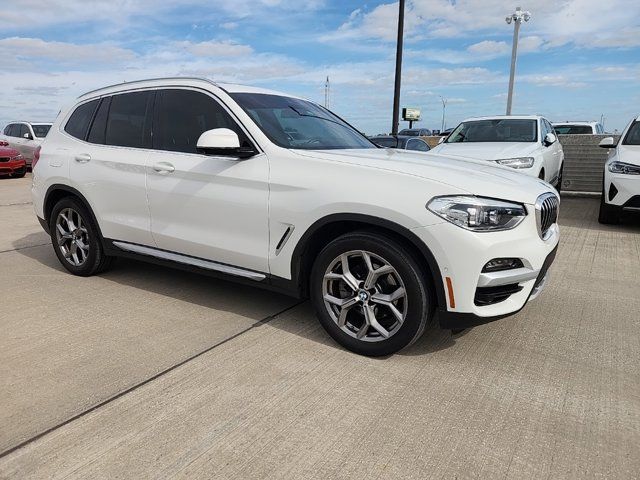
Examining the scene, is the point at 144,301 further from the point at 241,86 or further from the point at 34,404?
the point at 241,86

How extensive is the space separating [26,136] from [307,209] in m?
16.9

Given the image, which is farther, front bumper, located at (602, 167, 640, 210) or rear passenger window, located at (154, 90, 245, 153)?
front bumper, located at (602, 167, 640, 210)

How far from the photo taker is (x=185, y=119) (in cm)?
405

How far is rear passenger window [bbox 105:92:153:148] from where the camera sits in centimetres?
427

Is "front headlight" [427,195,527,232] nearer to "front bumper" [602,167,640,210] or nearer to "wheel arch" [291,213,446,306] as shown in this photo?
"wheel arch" [291,213,446,306]

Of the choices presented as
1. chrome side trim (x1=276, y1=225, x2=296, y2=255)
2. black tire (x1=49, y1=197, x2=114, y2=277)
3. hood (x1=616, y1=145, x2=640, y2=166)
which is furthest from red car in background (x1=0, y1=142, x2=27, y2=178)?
hood (x1=616, y1=145, x2=640, y2=166)

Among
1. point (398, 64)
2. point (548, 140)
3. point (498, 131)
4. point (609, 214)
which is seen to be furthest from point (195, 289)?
point (398, 64)

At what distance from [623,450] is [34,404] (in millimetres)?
2899

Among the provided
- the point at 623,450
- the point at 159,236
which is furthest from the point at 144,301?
the point at 623,450

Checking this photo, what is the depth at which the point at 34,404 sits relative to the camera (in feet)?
8.70

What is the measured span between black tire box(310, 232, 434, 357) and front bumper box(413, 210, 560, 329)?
5.3 inches

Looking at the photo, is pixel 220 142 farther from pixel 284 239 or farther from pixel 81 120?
pixel 81 120

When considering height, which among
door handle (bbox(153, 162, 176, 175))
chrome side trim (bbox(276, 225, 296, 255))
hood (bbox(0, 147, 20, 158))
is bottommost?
hood (bbox(0, 147, 20, 158))

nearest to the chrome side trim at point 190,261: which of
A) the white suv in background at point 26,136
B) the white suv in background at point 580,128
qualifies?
the white suv in background at point 580,128
